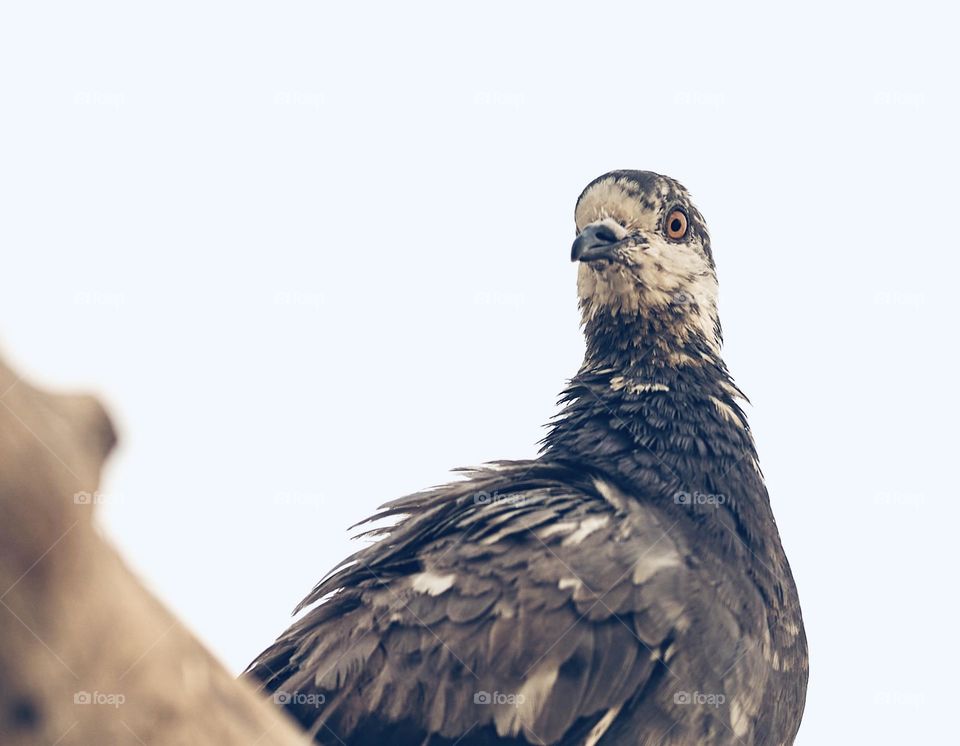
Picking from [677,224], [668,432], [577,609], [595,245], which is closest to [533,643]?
[577,609]

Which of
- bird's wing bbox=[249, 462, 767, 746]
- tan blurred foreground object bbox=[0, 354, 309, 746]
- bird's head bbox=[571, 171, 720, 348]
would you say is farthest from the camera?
bird's head bbox=[571, 171, 720, 348]

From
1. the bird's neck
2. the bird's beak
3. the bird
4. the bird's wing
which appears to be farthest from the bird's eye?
the bird's wing

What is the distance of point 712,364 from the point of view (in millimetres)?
6027

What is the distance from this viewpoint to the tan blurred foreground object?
2207mm

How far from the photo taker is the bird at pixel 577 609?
4586mm

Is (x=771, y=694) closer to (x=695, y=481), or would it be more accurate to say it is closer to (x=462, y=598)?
(x=695, y=481)

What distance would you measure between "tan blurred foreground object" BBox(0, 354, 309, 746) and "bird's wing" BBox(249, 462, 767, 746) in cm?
218

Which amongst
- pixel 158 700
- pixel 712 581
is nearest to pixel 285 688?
pixel 712 581

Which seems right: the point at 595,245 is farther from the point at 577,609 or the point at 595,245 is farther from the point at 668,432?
the point at 577,609

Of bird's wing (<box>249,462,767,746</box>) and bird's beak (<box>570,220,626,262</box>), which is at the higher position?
bird's beak (<box>570,220,626,262</box>)

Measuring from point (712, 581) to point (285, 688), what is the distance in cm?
183

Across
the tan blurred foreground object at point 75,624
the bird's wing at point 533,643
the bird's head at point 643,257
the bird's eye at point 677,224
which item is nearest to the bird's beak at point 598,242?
the bird's head at point 643,257

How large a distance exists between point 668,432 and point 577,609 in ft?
3.71

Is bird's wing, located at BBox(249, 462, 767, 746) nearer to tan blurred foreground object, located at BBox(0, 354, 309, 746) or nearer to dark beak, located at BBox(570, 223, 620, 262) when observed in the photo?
dark beak, located at BBox(570, 223, 620, 262)
